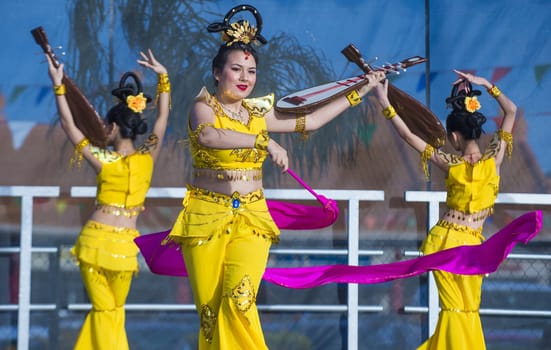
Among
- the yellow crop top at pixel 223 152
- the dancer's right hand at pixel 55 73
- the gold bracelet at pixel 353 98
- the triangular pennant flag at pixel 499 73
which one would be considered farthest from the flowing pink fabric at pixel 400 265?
the triangular pennant flag at pixel 499 73

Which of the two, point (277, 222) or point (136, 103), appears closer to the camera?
point (277, 222)

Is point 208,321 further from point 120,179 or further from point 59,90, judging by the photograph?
point 59,90

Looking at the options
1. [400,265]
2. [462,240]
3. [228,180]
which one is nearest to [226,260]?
[228,180]

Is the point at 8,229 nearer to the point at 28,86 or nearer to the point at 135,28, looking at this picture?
the point at 28,86

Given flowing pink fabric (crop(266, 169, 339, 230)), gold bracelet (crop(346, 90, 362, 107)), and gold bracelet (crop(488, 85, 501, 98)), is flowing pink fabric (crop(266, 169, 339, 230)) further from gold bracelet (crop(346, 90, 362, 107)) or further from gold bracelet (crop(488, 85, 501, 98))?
gold bracelet (crop(488, 85, 501, 98))

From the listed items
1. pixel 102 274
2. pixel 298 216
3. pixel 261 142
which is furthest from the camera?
pixel 102 274

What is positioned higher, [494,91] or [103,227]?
[494,91]

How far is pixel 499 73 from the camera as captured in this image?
566 centimetres

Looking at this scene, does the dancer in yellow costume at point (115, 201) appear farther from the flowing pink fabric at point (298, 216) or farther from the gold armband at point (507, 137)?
the gold armband at point (507, 137)

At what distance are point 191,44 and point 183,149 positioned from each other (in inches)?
22.8

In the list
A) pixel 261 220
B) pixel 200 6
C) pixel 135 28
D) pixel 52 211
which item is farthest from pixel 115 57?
pixel 261 220

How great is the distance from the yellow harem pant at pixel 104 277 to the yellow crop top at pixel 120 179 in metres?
0.14

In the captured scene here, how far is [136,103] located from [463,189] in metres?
1.72

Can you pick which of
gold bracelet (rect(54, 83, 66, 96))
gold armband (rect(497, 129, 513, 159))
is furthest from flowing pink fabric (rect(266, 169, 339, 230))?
gold bracelet (rect(54, 83, 66, 96))
